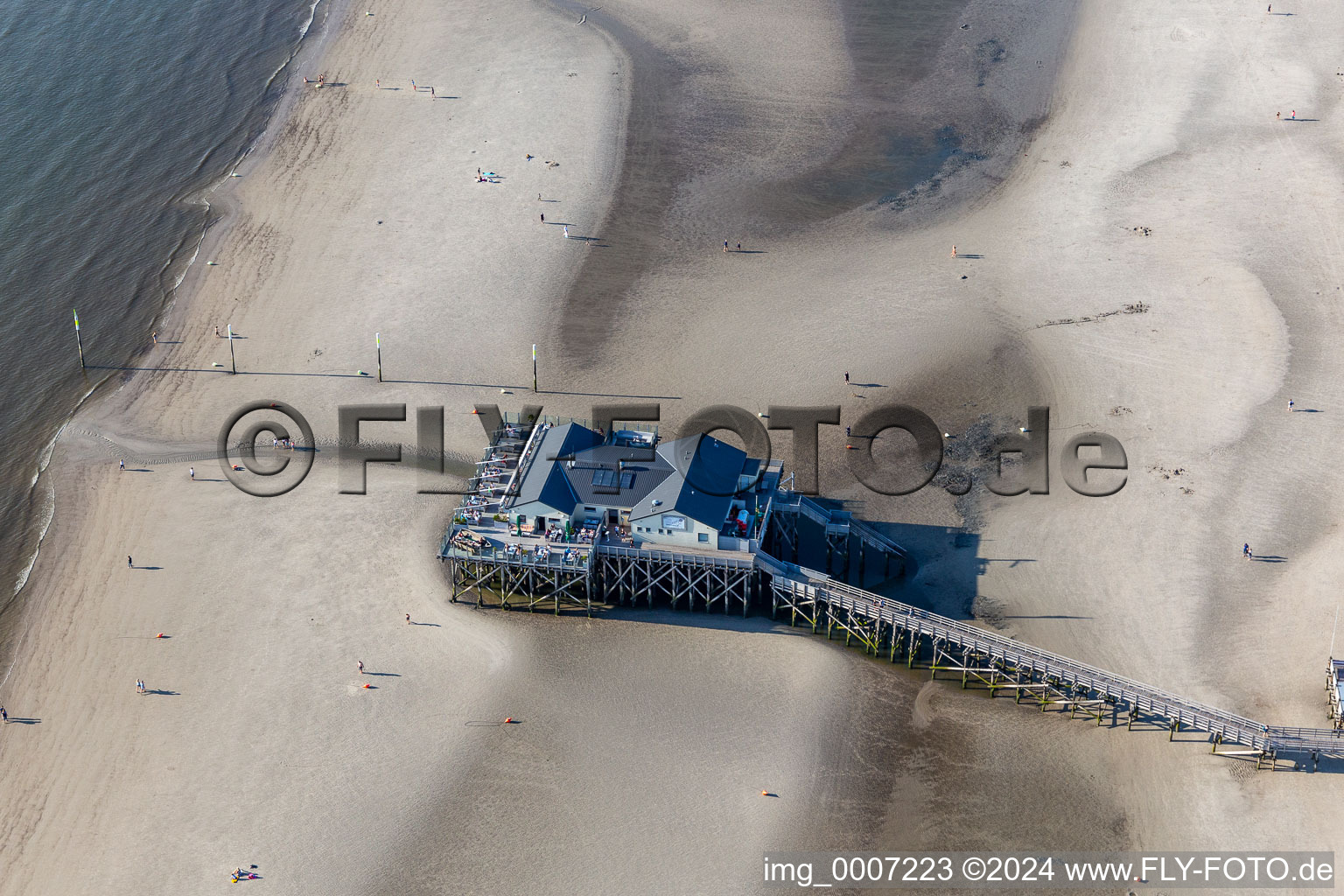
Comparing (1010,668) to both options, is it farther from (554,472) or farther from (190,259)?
(190,259)

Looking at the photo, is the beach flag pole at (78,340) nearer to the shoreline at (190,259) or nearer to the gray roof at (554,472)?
the shoreline at (190,259)

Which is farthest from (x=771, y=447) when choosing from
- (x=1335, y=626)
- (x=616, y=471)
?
(x=1335, y=626)

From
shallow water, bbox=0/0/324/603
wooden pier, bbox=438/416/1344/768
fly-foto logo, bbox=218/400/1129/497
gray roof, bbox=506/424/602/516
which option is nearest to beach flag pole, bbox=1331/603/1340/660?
wooden pier, bbox=438/416/1344/768

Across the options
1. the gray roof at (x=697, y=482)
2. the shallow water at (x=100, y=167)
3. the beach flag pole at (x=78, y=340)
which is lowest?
the gray roof at (x=697, y=482)

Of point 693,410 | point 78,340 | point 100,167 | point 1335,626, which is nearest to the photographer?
point 1335,626

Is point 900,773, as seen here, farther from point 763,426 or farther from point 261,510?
point 261,510

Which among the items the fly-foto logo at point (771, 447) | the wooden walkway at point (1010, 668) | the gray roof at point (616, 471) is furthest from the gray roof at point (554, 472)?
the wooden walkway at point (1010, 668)

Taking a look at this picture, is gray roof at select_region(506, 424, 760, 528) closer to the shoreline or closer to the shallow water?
the shoreline
